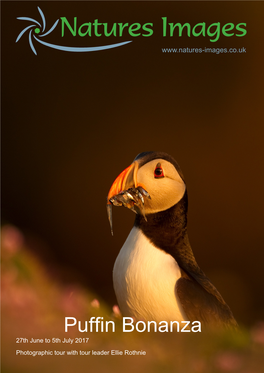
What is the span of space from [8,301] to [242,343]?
425mm

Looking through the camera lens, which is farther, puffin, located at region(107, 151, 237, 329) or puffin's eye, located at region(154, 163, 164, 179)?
puffin's eye, located at region(154, 163, 164, 179)

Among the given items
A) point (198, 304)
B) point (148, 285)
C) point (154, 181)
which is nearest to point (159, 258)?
point (148, 285)

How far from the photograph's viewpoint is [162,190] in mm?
1947

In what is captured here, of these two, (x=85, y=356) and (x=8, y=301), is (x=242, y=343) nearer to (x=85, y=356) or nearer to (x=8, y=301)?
(x=85, y=356)

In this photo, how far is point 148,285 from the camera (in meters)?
1.79

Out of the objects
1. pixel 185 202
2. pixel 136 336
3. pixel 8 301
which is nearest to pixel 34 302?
pixel 8 301

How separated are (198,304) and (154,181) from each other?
0.66 meters

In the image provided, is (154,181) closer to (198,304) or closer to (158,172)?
(158,172)

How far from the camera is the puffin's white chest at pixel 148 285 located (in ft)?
5.82

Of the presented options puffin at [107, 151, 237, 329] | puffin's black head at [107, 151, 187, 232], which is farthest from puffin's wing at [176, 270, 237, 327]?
puffin's black head at [107, 151, 187, 232]

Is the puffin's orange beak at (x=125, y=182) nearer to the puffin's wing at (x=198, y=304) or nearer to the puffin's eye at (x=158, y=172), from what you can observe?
the puffin's eye at (x=158, y=172)

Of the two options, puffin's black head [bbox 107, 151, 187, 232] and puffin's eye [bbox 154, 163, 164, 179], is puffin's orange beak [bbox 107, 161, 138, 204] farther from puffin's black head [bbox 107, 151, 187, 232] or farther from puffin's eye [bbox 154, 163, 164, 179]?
puffin's eye [bbox 154, 163, 164, 179]

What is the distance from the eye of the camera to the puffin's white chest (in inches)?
69.9

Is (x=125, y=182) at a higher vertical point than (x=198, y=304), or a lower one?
higher
